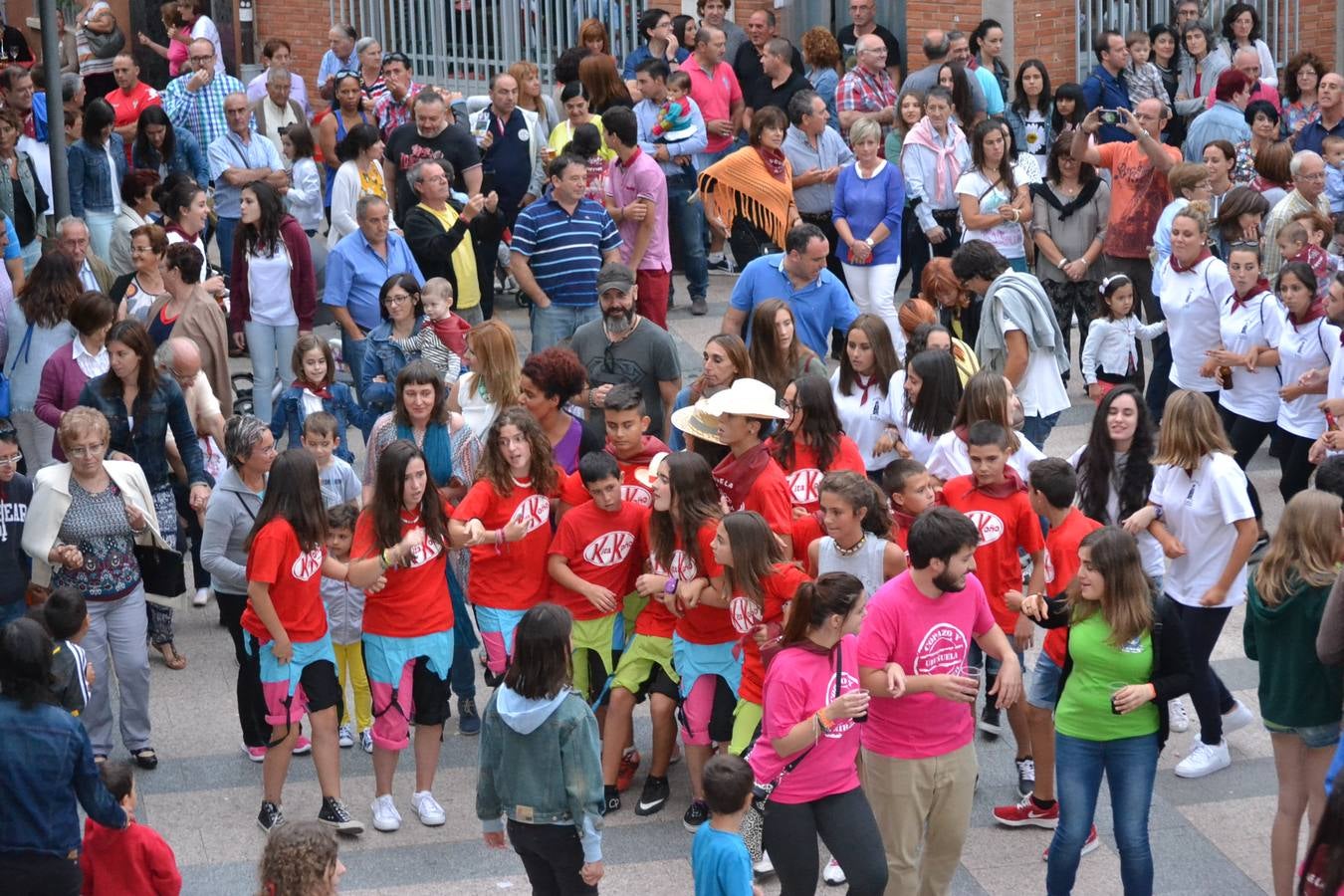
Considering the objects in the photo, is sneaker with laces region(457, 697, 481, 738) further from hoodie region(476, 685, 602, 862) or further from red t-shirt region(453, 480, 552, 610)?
hoodie region(476, 685, 602, 862)

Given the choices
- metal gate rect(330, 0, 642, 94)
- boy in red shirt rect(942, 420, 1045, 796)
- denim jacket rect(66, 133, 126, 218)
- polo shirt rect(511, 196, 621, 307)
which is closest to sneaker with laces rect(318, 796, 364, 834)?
boy in red shirt rect(942, 420, 1045, 796)

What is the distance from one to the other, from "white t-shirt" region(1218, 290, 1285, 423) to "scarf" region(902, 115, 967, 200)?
10.5ft

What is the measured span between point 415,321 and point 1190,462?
4.32 meters

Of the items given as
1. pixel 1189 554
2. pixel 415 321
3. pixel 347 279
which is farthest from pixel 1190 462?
pixel 347 279

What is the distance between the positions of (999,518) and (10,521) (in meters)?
4.14

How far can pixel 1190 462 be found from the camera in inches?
293

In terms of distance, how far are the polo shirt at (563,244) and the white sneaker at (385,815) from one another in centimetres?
415

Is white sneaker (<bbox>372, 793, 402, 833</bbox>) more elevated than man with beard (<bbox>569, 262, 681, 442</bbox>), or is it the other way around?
man with beard (<bbox>569, 262, 681, 442</bbox>)

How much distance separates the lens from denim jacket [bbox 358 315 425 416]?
9531mm

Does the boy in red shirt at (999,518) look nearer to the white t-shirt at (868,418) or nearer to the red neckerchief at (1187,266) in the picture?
the white t-shirt at (868,418)

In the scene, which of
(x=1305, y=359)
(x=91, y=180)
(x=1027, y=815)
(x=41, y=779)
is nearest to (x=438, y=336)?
(x=91, y=180)

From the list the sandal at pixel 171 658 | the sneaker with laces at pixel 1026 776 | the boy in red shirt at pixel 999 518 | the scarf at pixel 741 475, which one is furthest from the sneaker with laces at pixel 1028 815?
the sandal at pixel 171 658

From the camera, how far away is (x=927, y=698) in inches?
246

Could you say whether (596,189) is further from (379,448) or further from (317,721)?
(317,721)
